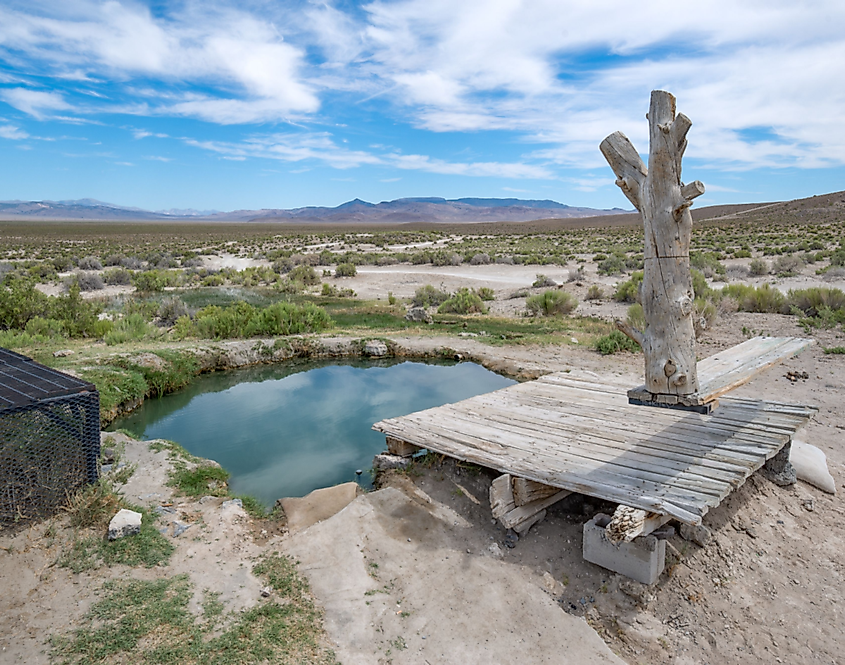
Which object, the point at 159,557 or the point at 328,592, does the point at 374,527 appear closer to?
the point at 328,592

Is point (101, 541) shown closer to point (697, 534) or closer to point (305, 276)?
point (697, 534)

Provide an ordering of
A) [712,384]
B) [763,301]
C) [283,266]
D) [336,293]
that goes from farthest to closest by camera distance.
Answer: [283,266]
[336,293]
[763,301]
[712,384]

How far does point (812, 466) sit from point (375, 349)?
824cm

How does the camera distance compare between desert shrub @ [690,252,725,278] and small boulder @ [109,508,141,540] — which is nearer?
small boulder @ [109,508,141,540]

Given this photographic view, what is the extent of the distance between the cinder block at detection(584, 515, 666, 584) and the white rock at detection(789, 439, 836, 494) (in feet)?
7.33

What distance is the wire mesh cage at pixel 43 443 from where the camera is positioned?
453 centimetres

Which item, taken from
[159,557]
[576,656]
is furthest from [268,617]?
[576,656]

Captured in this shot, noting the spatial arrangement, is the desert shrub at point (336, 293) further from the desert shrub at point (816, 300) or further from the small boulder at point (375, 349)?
the desert shrub at point (816, 300)

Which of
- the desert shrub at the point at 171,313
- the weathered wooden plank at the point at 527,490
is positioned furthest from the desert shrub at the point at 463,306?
the weathered wooden plank at the point at 527,490

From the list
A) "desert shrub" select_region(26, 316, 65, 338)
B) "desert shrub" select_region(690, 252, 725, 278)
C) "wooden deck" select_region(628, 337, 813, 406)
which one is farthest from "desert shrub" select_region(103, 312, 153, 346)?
"desert shrub" select_region(690, 252, 725, 278)

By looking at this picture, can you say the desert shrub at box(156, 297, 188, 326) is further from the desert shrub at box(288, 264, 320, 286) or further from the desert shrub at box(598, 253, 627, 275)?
the desert shrub at box(598, 253, 627, 275)

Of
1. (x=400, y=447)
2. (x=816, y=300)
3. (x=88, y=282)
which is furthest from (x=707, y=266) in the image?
(x=88, y=282)

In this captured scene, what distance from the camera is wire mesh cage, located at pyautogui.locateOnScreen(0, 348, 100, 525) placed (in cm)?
453

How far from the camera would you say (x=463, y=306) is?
1756 centimetres
